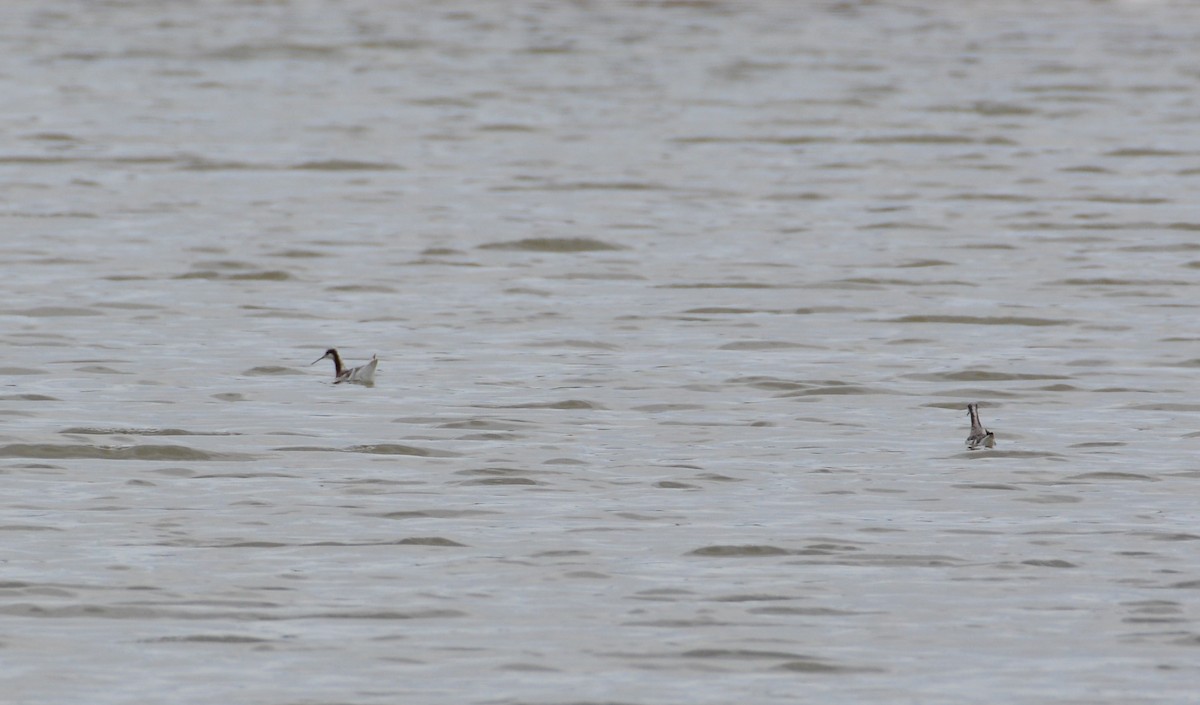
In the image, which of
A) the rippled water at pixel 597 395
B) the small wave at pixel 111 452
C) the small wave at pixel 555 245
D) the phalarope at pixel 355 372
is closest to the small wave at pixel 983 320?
the rippled water at pixel 597 395

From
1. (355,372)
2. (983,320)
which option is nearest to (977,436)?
(355,372)

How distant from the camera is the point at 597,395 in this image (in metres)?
15.3

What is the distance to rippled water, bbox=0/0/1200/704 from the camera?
380 inches

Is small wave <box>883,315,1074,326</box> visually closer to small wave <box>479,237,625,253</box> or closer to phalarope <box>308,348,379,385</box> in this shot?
small wave <box>479,237,625,253</box>

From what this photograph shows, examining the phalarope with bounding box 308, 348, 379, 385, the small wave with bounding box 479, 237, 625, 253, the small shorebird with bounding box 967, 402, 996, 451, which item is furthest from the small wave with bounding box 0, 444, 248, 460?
the small wave with bounding box 479, 237, 625, 253

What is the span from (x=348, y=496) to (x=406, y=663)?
300 cm

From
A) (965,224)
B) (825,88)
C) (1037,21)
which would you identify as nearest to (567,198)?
(965,224)

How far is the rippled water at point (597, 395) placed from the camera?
9.66 metres

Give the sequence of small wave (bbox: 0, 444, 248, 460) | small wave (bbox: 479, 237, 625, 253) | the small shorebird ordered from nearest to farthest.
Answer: small wave (bbox: 0, 444, 248, 460)
the small shorebird
small wave (bbox: 479, 237, 625, 253)

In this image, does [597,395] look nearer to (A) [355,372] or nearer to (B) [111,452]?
(A) [355,372]

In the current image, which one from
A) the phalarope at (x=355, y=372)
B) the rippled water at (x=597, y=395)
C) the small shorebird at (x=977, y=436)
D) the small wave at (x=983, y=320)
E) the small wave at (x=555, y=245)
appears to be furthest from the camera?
the small wave at (x=555, y=245)

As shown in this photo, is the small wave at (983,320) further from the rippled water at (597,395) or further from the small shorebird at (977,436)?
the small shorebird at (977,436)

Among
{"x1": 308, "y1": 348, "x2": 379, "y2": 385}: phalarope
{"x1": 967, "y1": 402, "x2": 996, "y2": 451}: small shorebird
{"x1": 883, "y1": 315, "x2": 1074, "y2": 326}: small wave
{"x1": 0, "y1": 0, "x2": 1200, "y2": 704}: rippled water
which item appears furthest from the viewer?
{"x1": 883, "y1": 315, "x2": 1074, "y2": 326}: small wave

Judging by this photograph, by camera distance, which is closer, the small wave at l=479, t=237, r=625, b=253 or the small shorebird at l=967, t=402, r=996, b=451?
the small shorebird at l=967, t=402, r=996, b=451
